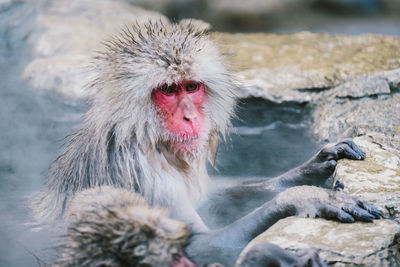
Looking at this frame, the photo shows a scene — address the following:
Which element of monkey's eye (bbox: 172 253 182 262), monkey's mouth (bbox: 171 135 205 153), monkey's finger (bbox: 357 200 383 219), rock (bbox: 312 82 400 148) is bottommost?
monkey's eye (bbox: 172 253 182 262)

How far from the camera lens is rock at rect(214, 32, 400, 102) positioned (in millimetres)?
4910

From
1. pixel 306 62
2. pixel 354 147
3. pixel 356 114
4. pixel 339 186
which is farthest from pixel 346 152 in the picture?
pixel 306 62

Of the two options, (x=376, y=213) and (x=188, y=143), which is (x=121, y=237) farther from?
(x=376, y=213)

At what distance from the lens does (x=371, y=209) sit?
2.71 m

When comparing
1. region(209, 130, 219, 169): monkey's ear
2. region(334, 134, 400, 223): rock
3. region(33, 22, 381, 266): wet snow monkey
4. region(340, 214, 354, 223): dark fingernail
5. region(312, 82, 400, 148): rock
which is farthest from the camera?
region(312, 82, 400, 148): rock

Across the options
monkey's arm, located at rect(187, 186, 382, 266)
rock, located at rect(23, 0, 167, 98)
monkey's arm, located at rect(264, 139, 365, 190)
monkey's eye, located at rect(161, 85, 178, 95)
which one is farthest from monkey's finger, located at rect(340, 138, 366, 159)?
rock, located at rect(23, 0, 167, 98)

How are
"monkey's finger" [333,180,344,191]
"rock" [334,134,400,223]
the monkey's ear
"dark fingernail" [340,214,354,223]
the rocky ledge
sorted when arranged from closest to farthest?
the rocky ledge
"dark fingernail" [340,214,354,223]
"rock" [334,134,400,223]
"monkey's finger" [333,180,344,191]
the monkey's ear

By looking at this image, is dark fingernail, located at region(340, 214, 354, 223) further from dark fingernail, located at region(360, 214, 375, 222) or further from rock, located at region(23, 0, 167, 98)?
rock, located at region(23, 0, 167, 98)

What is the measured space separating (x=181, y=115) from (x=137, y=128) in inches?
11.5

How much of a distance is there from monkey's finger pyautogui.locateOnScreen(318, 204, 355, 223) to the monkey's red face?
95 cm

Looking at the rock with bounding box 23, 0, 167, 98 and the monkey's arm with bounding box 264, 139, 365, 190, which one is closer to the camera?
the monkey's arm with bounding box 264, 139, 365, 190

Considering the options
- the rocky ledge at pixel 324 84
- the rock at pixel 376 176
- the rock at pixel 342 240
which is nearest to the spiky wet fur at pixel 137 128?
the rocky ledge at pixel 324 84

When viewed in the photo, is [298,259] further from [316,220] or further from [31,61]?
[31,61]

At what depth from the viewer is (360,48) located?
566 cm
